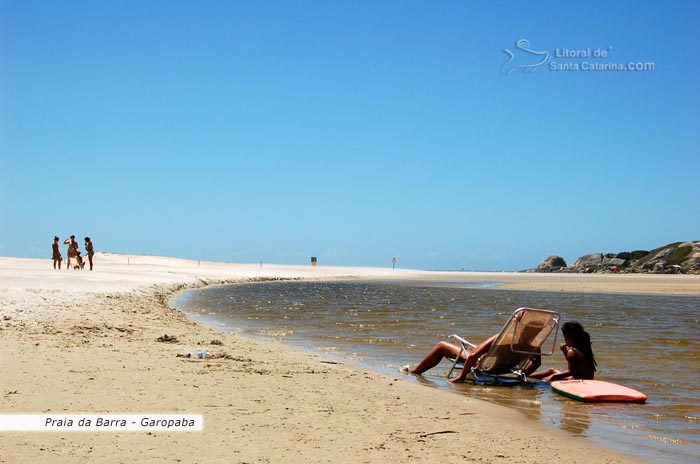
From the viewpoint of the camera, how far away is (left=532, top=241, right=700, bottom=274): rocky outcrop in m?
74.8

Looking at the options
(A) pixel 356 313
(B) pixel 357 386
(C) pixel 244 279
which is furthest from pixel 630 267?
(B) pixel 357 386

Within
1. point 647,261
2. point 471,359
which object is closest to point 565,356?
point 471,359

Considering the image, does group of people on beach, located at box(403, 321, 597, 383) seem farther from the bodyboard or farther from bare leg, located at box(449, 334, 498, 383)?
the bodyboard

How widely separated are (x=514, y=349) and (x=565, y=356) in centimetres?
71

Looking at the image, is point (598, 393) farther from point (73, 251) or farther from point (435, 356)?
point (73, 251)

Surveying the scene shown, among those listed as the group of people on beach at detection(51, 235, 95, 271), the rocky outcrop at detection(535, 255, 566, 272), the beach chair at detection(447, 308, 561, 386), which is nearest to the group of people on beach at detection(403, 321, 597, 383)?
the beach chair at detection(447, 308, 561, 386)

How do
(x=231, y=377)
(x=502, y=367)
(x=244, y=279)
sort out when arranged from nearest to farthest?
(x=231, y=377), (x=502, y=367), (x=244, y=279)

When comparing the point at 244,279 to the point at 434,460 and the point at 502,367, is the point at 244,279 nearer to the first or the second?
the point at 502,367

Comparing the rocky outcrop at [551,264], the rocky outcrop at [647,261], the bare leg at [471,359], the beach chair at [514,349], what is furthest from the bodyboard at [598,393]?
the rocky outcrop at [551,264]

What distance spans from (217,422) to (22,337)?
5756 millimetres

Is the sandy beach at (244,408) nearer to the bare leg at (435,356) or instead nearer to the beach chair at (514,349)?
the bare leg at (435,356)

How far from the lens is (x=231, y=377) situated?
7805 millimetres
